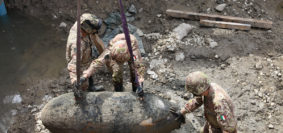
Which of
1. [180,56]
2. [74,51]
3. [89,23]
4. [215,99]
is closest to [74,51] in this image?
[74,51]

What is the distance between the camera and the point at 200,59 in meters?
5.64

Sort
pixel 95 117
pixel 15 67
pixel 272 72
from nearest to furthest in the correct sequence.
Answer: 1. pixel 95 117
2. pixel 272 72
3. pixel 15 67

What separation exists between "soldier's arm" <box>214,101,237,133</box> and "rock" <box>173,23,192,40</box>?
333cm

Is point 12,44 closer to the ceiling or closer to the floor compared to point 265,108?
closer to the ceiling

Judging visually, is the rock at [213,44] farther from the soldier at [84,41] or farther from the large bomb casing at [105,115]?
the soldier at [84,41]

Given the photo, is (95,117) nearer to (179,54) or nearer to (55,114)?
(55,114)

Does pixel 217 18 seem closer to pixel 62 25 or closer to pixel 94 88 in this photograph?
pixel 94 88

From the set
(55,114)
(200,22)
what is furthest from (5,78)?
(200,22)

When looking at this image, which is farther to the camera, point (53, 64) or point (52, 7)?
point (52, 7)

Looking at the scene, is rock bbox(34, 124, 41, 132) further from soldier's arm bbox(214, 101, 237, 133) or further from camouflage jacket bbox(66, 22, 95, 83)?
soldier's arm bbox(214, 101, 237, 133)

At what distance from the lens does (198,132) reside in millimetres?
4230

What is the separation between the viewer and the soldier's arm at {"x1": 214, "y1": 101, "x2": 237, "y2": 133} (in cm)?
301

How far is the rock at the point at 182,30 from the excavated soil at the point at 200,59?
14 centimetres

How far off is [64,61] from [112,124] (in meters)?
3.01
